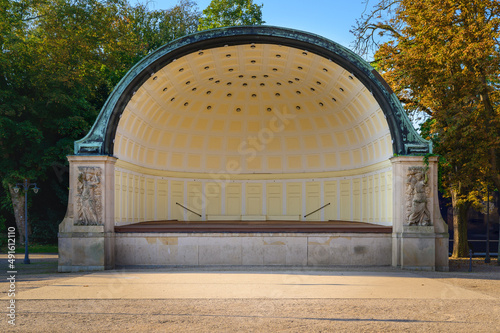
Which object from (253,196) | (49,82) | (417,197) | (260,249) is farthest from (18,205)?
(417,197)

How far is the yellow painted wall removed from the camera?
27005 mm

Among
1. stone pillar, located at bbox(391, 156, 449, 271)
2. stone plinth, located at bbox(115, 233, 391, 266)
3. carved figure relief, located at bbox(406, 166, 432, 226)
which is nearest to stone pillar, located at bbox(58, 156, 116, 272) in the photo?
stone plinth, located at bbox(115, 233, 391, 266)

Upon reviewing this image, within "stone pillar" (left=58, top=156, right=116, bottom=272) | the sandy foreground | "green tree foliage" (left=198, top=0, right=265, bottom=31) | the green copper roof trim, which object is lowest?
the sandy foreground

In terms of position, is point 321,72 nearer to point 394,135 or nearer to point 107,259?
point 394,135

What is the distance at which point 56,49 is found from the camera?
34.6 meters

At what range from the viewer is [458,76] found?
23.0 meters

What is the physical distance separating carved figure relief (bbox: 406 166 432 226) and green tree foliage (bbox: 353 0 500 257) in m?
1.87

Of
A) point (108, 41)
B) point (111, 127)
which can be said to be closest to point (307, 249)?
point (111, 127)

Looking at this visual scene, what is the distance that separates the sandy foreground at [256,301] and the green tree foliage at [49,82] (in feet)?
50.9

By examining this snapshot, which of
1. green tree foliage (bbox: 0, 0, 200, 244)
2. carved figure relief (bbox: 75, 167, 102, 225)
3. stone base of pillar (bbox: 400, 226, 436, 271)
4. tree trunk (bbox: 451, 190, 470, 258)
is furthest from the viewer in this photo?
green tree foliage (bbox: 0, 0, 200, 244)

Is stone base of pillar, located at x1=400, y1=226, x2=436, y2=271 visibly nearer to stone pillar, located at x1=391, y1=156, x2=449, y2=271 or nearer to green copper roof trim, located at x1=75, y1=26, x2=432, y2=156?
stone pillar, located at x1=391, y1=156, x2=449, y2=271

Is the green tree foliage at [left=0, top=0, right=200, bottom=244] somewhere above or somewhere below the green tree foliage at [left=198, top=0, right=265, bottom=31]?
below

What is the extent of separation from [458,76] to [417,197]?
18.6 ft

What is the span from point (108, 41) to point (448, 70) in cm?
2354
